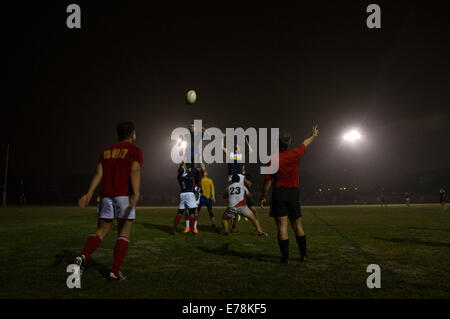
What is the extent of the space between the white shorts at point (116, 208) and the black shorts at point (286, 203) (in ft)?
8.13

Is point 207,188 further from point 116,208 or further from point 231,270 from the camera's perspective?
point 116,208

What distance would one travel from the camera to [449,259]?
5711 millimetres

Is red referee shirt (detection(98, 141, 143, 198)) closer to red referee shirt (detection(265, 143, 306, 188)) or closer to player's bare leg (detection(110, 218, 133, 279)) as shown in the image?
player's bare leg (detection(110, 218, 133, 279))

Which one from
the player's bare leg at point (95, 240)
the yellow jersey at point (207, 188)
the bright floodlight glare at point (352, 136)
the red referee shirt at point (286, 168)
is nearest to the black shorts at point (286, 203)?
the red referee shirt at point (286, 168)

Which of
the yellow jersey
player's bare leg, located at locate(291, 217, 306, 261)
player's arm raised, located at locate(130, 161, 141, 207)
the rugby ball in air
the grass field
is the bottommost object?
the grass field

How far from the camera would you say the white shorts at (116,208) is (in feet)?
14.3

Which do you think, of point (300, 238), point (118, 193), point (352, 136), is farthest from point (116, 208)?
point (352, 136)

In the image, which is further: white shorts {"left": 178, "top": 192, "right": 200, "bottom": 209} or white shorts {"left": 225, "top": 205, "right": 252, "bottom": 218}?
white shorts {"left": 178, "top": 192, "right": 200, "bottom": 209}

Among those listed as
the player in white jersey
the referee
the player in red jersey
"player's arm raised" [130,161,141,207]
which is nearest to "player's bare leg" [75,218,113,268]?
the player in red jersey

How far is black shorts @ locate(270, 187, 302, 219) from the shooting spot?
18.0 feet

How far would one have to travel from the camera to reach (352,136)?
119ft

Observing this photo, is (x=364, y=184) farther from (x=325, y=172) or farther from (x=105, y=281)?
(x=105, y=281)

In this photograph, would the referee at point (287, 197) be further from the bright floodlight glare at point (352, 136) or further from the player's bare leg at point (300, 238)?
the bright floodlight glare at point (352, 136)
